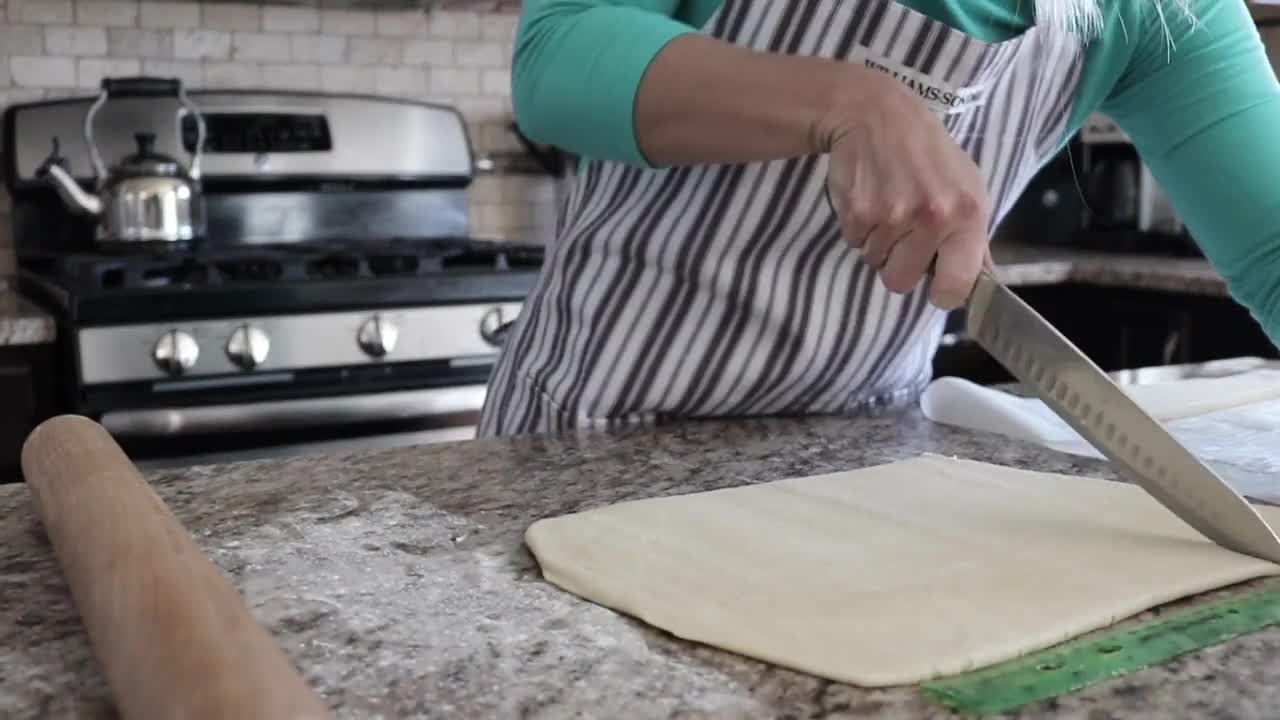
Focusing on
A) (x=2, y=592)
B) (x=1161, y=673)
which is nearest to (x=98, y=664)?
(x=2, y=592)

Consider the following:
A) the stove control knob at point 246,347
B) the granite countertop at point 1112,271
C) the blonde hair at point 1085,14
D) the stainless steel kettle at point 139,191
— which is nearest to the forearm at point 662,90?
the blonde hair at point 1085,14

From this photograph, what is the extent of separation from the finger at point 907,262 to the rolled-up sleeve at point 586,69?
0.55ft

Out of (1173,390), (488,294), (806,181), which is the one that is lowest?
(488,294)

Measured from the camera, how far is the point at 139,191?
6.29 ft

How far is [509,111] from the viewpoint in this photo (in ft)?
8.02

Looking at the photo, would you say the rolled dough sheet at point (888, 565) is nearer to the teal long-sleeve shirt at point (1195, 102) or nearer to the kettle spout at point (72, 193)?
the teal long-sleeve shirt at point (1195, 102)

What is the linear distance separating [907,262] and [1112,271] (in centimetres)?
170

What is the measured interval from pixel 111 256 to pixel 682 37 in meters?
1.31

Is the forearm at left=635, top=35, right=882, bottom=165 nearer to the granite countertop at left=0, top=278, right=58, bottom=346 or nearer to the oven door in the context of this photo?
the oven door

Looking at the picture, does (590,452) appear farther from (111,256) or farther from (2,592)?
(111,256)

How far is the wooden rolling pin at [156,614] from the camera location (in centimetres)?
39

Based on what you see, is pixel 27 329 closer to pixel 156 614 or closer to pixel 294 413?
pixel 294 413

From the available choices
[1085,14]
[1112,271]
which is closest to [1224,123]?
[1085,14]

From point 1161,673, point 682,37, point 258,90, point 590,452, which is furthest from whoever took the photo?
point 258,90
